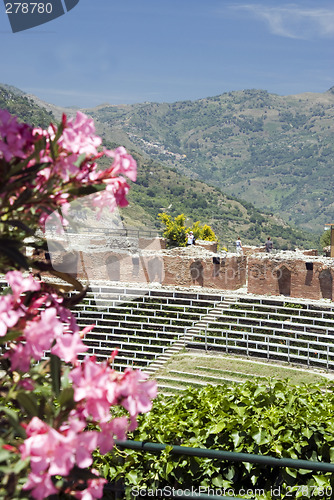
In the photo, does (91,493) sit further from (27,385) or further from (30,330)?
(30,330)

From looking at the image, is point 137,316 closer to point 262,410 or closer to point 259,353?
point 259,353

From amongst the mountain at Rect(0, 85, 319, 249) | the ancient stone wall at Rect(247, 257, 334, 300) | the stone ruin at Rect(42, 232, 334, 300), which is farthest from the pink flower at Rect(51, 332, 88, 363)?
the mountain at Rect(0, 85, 319, 249)

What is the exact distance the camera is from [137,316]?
53.2 feet

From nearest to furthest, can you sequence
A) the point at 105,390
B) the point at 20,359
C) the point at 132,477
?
the point at 105,390, the point at 20,359, the point at 132,477

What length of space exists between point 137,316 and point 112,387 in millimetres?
15109

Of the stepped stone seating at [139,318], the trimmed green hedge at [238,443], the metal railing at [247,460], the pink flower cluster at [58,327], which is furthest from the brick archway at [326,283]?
the pink flower cluster at [58,327]

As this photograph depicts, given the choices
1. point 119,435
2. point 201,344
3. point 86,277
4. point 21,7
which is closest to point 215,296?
point 201,344

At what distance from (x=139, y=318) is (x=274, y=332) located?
3984mm

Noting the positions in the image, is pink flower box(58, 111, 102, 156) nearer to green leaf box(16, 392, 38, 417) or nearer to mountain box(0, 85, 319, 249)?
green leaf box(16, 392, 38, 417)

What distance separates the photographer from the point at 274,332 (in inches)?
593

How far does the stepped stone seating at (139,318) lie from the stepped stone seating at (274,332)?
2.32 ft

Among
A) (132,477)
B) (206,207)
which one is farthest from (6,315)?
(206,207)

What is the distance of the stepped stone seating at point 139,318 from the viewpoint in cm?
1547

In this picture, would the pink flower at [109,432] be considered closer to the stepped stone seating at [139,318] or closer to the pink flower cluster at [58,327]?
the pink flower cluster at [58,327]
